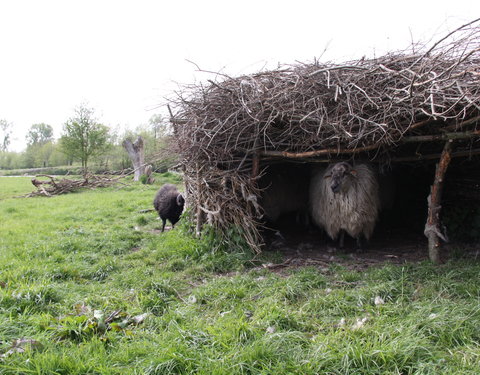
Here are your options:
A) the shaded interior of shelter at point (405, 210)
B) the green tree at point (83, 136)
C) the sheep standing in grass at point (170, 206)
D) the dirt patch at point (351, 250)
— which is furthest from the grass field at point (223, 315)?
the green tree at point (83, 136)

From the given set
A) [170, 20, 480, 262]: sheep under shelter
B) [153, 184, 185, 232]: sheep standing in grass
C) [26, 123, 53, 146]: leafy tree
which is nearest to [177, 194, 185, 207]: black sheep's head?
[153, 184, 185, 232]: sheep standing in grass

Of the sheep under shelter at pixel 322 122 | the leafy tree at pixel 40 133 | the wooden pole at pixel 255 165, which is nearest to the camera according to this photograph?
the sheep under shelter at pixel 322 122

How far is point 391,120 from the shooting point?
4.63 m

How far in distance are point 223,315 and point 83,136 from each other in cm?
2248

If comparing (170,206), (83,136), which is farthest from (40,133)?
(170,206)

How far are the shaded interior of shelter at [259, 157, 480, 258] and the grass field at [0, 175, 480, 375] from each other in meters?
1.47

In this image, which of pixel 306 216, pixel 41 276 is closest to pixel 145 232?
pixel 41 276

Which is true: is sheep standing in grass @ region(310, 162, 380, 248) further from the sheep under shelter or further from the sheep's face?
the sheep under shelter

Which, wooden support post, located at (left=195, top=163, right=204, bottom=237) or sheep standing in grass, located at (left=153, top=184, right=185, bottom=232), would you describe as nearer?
wooden support post, located at (left=195, top=163, right=204, bottom=237)

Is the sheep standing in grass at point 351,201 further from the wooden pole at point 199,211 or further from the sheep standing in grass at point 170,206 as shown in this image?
the sheep standing in grass at point 170,206

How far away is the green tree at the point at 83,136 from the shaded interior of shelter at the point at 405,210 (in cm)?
1864

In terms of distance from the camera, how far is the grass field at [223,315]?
2689mm

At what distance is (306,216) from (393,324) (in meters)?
4.77

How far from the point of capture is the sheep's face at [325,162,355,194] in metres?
5.66
